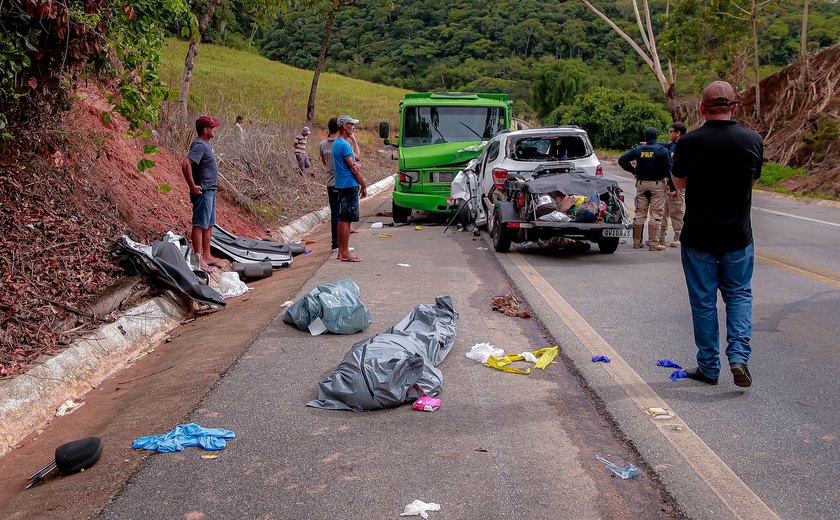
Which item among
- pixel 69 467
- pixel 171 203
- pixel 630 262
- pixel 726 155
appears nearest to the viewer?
pixel 69 467

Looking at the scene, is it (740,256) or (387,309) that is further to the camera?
(387,309)

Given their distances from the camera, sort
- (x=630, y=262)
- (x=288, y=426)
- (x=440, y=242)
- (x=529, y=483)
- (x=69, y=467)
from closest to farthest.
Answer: (x=529, y=483) → (x=69, y=467) → (x=288, y=426) → (x=630, y=262) → (x=440, y=242)

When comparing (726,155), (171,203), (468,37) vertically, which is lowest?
(171,203)

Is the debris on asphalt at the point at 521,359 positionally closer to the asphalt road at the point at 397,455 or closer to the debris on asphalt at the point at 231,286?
the asphalt road at the point at 397,455

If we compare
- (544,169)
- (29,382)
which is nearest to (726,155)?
(29,382)

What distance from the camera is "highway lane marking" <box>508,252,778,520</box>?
3.66 metres

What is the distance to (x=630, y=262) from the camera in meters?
11.1

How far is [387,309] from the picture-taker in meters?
7.84

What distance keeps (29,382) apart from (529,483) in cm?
375

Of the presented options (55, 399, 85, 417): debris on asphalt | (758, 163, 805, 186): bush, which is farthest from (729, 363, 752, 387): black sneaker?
(758, 163, 805, 186): bush

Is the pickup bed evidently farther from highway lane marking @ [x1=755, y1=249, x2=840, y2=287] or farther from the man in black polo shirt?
the man in black polo shirt

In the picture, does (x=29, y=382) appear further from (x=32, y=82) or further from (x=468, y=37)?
(x=468, y=37)

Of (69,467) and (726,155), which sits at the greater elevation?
(726,155)

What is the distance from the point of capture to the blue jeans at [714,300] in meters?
5.41
